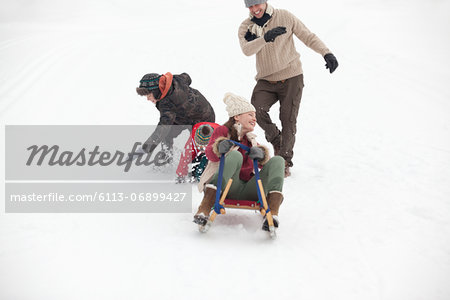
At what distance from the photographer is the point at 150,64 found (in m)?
8.84

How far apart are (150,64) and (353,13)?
7.09 m

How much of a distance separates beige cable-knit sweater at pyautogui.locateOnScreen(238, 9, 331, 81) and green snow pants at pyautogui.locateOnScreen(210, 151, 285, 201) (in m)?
1.44

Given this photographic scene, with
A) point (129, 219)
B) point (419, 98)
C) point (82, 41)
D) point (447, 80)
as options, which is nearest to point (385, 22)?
point (447, 80)

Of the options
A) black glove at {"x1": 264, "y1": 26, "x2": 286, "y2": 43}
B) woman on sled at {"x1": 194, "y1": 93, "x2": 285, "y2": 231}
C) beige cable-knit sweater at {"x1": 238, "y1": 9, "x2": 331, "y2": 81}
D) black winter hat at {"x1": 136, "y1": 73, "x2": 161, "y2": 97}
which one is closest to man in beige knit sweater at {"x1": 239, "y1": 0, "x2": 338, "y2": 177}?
beige cable-knit sweater at {"x1": 238, "y1": 9, "x2": 331, "y2": 81}

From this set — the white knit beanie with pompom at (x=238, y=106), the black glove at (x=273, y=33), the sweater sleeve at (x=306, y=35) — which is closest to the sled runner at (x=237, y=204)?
the white knit beanie with pompom at (x=238, y=106)

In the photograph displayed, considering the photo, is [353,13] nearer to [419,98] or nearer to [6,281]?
[419,98]

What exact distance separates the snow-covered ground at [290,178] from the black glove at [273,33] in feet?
4.79

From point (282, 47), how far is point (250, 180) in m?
1.75

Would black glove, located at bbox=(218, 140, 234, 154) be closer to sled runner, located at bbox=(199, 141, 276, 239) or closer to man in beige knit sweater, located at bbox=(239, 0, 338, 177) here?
sled runner, located at bbox=(199, 141, 276, 239)

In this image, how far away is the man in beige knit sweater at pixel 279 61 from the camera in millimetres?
4176

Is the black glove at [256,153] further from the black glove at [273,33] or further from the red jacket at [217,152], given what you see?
the black glove at [273,33]

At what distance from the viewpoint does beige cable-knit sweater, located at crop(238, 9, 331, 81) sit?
4.25 meters

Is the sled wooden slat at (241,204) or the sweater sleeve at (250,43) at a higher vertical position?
the sweater sleeve at (250,43)

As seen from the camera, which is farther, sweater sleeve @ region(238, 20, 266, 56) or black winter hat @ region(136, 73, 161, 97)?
black winter hat @ region(136, 73, 161, 97)
